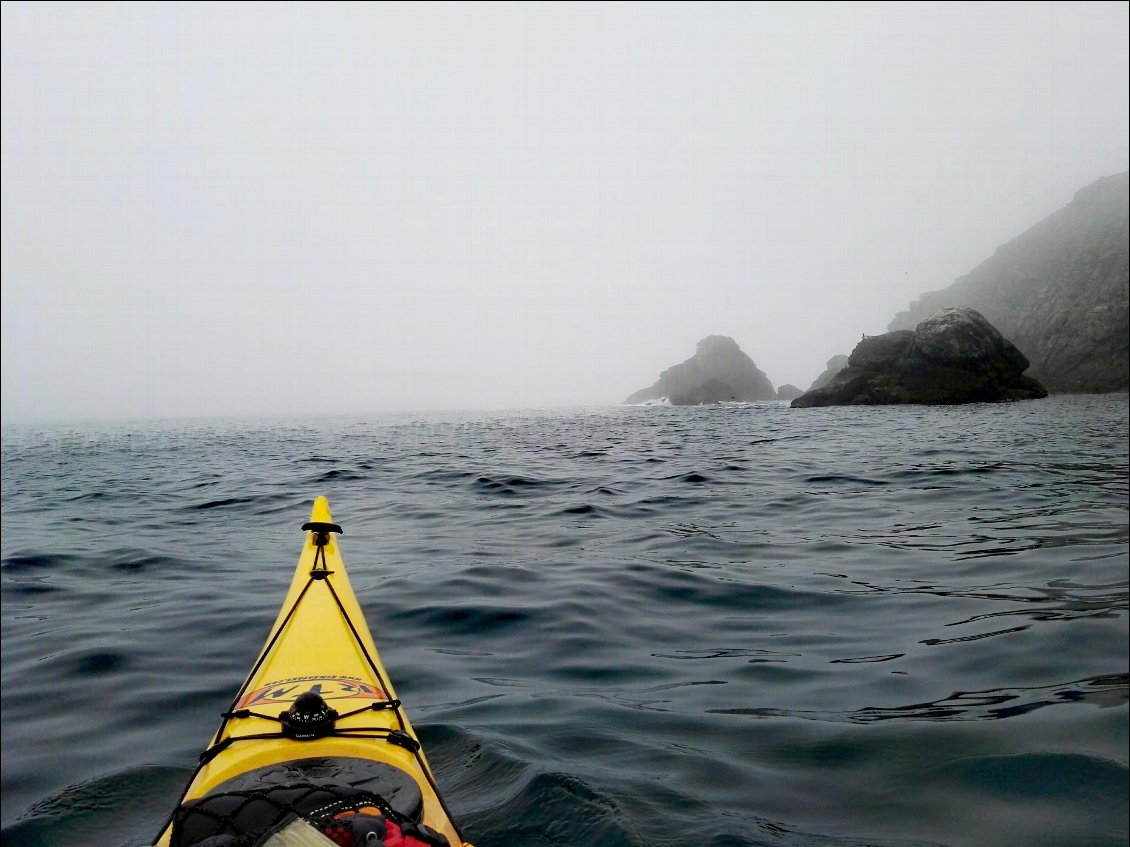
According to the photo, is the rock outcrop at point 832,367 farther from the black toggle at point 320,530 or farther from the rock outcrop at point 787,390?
the black toggle at point 320,530

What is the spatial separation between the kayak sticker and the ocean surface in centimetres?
48

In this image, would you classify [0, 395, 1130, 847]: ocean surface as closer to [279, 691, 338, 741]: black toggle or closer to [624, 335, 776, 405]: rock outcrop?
[279, 691, 338, 741]: black toggle

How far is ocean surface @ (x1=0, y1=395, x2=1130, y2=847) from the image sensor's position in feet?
8.51

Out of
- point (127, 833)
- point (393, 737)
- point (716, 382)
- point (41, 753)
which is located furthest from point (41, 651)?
point (716, 382)

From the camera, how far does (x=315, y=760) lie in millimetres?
2516

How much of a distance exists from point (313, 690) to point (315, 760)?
53cm

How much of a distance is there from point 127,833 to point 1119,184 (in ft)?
335

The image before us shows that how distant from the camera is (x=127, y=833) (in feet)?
8.53

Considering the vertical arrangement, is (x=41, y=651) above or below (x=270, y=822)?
below

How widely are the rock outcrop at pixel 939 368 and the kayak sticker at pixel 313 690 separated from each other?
45774 mm

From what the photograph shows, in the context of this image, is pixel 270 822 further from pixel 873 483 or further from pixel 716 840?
pixel 873 483

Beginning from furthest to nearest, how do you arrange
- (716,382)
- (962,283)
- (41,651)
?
(716,382), (962,283), (41,651)

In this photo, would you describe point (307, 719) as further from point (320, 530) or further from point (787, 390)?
point (787, 390)

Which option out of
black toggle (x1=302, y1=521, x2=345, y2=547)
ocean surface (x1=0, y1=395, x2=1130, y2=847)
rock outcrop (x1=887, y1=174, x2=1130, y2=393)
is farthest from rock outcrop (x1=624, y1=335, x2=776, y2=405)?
black toggle (x1=302, y1=521, x2=345, y2=547)
